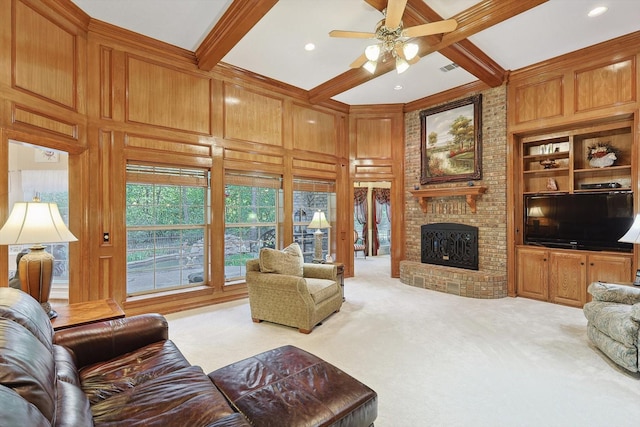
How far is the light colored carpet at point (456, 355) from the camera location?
2008 mm

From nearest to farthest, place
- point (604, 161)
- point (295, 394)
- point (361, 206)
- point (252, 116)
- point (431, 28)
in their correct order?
point (295, 394) → point (431, 28) → point (604, 161) → point (252, 116) → point (361, 206)

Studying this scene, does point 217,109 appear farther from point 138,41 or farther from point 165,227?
point 165,227

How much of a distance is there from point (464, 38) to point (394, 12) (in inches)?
55.4

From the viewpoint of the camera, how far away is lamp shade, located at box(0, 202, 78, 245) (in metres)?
2.04

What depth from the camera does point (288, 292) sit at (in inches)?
131

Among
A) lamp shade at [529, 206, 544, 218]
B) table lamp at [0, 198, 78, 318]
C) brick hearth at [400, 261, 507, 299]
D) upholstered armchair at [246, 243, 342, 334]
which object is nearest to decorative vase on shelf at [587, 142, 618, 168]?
lamp shade at [529, 206, 544, 218]

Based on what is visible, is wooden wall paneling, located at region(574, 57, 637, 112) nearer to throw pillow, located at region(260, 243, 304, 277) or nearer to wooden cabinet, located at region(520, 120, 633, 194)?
wooden cabinet, located at region(520, 120, 633, 194)

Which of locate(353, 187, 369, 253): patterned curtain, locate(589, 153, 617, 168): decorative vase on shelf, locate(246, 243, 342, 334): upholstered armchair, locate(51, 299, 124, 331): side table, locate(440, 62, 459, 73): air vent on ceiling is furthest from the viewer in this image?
locate(353, 187, 369, 253): patterned curtain

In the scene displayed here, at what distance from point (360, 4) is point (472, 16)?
1.18m

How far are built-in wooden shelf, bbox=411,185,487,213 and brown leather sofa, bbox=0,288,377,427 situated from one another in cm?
425

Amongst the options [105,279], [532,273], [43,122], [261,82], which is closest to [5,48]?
[43,122]

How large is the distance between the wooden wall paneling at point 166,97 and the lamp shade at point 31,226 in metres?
1.93

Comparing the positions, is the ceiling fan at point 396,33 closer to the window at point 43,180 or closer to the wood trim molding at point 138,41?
the wood trim molding at point 138,41

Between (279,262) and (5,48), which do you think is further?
(279,262)
